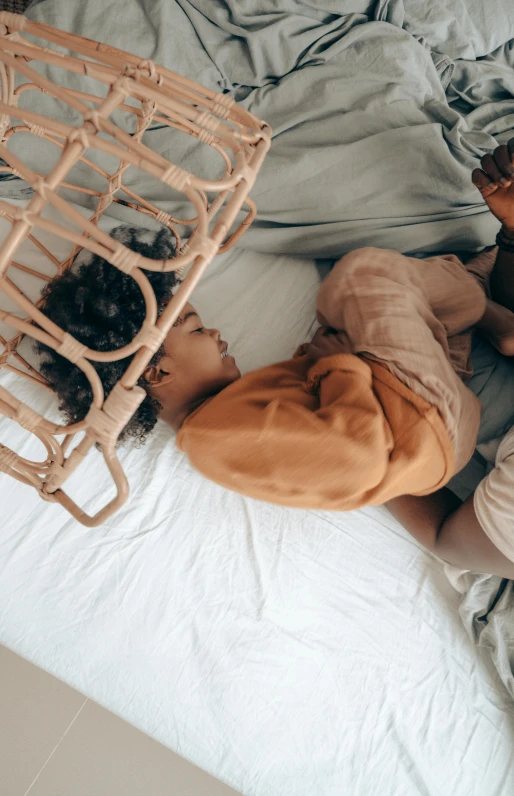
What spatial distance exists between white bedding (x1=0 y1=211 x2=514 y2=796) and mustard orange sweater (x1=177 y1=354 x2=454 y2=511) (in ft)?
0.47

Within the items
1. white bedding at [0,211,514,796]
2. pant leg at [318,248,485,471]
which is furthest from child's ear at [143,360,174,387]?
pant leg at [318,248,485,471]

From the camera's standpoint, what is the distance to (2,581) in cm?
76

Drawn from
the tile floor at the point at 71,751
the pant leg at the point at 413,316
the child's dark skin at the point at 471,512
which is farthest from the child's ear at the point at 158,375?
the tile floor at the point at 71,751

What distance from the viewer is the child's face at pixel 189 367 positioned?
71 cm

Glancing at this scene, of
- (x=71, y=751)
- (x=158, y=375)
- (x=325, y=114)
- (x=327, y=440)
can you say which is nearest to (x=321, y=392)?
(x=327, y=440)

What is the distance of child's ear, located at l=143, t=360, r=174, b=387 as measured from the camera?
693 mm

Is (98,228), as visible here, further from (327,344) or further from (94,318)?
(327,344)

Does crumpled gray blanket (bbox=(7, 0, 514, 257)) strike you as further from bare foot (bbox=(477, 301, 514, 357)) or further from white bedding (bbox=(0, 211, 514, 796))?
white bedding (bbox=(0, 211, 514, 796))

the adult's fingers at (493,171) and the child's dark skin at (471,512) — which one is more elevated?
the adult's fingers at (493,171)

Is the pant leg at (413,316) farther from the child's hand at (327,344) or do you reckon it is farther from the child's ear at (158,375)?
the child's ear at (158,375)

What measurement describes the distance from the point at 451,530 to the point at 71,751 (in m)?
0.77

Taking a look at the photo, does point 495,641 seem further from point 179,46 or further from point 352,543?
point 179,46

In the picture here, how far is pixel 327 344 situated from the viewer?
792 millimetres

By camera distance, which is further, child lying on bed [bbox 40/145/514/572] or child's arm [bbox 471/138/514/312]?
child's arm [bbox 471/138/514/312]
